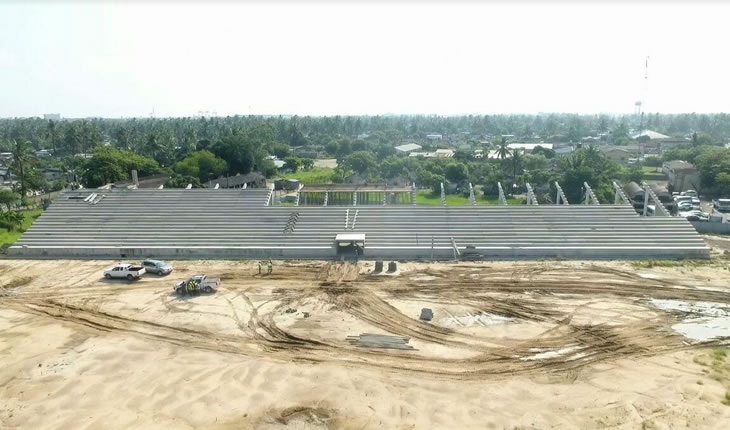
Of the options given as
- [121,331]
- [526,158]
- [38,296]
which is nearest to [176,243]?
[38,296]

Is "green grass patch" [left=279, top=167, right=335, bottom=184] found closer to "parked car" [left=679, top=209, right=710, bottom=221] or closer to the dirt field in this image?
the dirt field

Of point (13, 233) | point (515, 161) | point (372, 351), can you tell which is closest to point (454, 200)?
point (515, 161)

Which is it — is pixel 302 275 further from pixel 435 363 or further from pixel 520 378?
pixel 520 378

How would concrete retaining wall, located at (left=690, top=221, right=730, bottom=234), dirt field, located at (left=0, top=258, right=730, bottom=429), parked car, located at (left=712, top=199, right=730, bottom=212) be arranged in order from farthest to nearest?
parked car, located at (left=712, top=199, right=730, bottom=212)
concrete retaining wall, located at (left=690, top=221, right=730, bottom=234)
dirt field, located at (left=0, top=258, right=730, bottom=429)

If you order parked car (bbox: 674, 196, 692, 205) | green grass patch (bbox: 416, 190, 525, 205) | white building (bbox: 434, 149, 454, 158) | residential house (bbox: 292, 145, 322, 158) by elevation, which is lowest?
green grass patch (bbox: 416, 190, 525, 205)

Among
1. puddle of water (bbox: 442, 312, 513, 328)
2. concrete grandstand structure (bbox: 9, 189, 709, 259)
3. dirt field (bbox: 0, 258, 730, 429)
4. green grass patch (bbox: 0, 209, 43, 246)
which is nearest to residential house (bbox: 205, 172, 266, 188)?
concrete grandstand structure (bbox: 9, 189, 709, 259)

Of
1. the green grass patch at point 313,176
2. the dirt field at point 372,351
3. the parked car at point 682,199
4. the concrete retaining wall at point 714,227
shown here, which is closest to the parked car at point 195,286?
the dirt field at point 372,351
